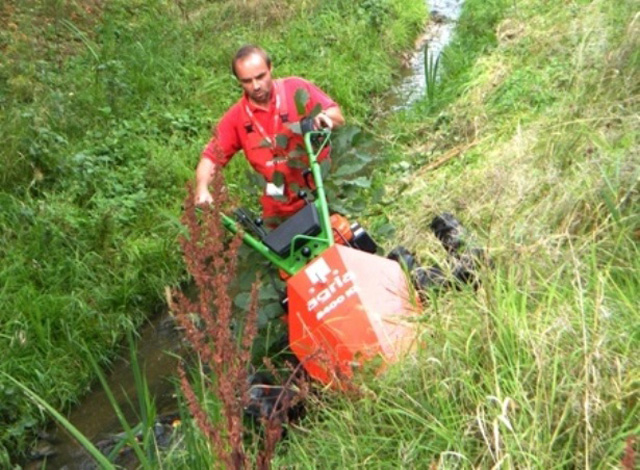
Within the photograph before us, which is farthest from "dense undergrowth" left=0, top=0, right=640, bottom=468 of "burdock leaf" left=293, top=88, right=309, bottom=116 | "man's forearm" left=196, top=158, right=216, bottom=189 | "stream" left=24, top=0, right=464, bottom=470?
"burdock leaf" left=293, top=88, right=309, bottom=116

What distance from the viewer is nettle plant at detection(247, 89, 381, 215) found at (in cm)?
446

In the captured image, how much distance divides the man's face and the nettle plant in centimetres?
39

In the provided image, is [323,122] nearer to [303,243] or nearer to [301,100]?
[301,100]

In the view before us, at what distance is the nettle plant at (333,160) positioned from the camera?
446 cm

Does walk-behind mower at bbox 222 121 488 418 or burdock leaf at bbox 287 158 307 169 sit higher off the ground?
burdock leaf at bbox 287 158 307 169

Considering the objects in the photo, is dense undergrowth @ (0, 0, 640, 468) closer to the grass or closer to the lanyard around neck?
the grass

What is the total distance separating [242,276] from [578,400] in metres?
2.03

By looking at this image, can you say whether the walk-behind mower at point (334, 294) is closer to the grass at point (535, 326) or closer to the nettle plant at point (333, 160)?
the grass at point (535, 326)

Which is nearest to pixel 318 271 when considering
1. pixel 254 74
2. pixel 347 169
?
pixel 347 169

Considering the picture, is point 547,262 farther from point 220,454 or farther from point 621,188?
point 220,454

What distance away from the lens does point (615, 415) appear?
272 centimetres

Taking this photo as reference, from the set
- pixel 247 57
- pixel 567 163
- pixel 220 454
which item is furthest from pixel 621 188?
pixel 220 454

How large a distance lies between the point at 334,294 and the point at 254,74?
5.49 feet

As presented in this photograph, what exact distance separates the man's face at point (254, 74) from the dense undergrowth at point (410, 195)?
2.56 ft
